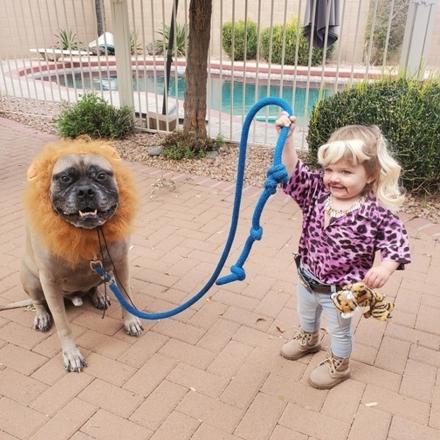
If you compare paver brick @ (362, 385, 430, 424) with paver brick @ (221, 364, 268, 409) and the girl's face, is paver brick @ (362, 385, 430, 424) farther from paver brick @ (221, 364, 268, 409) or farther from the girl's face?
the girl's face

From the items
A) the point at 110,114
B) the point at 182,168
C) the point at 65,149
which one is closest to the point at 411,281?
the point at 65,149

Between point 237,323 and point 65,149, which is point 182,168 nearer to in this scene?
point 237,323

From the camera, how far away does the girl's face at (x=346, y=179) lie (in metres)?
2.23

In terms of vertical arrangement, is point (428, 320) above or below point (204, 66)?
below

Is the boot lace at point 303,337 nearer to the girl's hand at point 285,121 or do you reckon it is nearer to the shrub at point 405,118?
the girl's hand at point 285,121

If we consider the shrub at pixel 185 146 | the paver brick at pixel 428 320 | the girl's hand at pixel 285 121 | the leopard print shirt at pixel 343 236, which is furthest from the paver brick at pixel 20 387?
the shrub at pixel 185 146

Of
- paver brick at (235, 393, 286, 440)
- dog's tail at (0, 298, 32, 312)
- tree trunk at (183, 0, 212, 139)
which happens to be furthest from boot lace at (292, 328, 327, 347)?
tree trunk at (183, 0, 212, 139)

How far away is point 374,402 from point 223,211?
292cm

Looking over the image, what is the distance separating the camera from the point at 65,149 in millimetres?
2451

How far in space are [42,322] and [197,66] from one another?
460 cm

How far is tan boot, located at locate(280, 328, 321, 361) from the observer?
2.84 meters

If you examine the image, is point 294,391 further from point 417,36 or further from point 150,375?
point 417,36

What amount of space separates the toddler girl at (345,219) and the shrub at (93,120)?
18.7 ft

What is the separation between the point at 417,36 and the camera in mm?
6160
